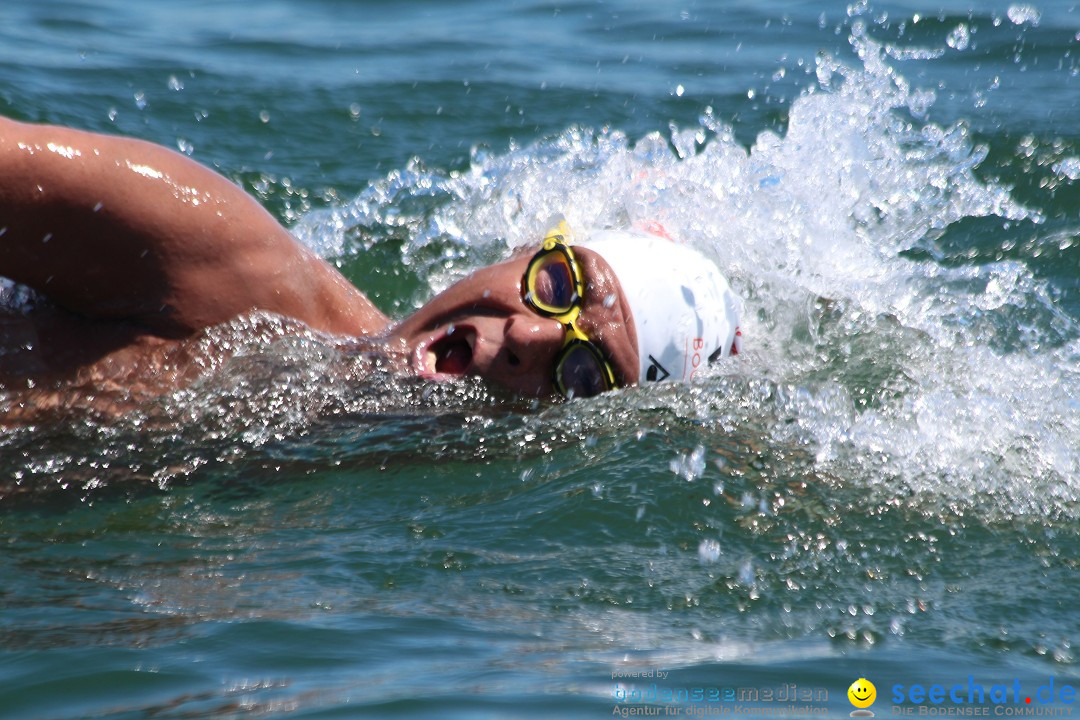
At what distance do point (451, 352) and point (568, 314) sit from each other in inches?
15.8

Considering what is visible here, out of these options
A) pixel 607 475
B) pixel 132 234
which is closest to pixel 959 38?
pixel 607 475

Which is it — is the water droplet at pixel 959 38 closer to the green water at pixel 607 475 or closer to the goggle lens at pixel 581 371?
the green water at pixel 607 475

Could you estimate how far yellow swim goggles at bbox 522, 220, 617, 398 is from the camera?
437cm

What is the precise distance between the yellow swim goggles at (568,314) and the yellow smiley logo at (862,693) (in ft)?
5.26

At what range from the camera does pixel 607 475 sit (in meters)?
4.10

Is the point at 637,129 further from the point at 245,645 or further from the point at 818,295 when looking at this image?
the point at 245,645

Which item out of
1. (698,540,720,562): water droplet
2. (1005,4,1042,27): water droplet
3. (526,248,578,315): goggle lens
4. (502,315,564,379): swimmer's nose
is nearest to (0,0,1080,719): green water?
(698,540,720,562): water droplet

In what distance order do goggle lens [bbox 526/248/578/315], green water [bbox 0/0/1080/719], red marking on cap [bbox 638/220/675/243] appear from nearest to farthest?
green water [bbox 0/0/1080/719], goggle lens [bbox 526/248/578/315], red marking on cap [bbox 638/220/675/243]

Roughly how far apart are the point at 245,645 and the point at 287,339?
1376 millimetres

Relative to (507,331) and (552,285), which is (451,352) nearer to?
(507,331)

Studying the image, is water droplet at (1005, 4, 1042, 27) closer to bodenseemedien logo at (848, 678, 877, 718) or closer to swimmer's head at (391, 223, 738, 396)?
swimmer's head at (391, 223, 738, 396)

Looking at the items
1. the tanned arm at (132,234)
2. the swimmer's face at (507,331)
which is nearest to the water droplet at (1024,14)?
the swimmer's face at (507,331)

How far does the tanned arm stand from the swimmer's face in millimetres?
478

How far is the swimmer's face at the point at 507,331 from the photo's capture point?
4.30 metres
